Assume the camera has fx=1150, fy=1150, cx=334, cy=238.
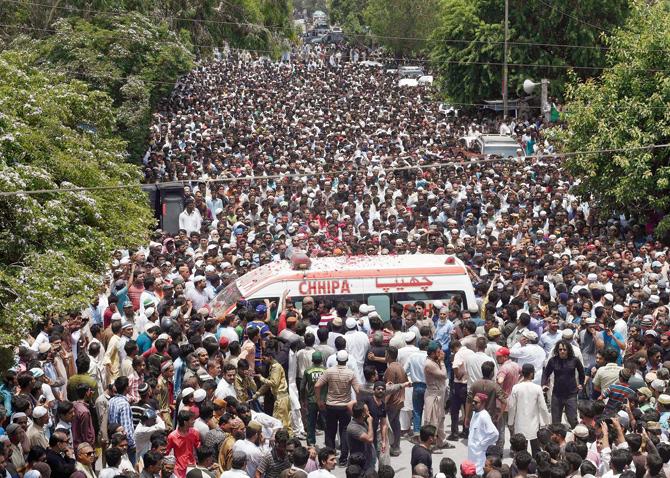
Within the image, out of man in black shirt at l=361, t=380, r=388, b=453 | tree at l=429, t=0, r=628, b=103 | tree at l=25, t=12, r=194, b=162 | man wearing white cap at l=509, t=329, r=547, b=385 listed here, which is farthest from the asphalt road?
tree at l=429, t=0, r=628, b=103

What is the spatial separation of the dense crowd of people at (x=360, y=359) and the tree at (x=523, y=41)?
56.1 feet

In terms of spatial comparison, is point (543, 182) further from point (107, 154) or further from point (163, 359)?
point (163, 359)

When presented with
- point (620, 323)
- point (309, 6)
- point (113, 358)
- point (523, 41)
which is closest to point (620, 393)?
point (620, 323)

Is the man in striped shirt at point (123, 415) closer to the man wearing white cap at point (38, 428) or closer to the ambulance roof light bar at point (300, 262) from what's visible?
the man wearing white cap at point (38, 428)

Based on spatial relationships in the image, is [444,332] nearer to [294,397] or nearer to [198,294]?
[294,397]

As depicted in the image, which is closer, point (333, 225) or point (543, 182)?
point (333, 225)

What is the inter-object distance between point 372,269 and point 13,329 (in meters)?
5.40

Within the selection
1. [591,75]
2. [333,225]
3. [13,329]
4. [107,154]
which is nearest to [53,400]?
[13,329]

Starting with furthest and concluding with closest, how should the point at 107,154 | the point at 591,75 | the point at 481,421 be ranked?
the point at 591,75, the point at 107,154, the point at 481,421

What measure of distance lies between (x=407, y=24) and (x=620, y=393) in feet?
182

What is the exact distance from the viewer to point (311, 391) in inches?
486

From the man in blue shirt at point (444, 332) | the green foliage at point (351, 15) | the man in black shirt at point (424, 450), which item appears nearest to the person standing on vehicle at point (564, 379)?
the man in blue shirt at point (444, 332)

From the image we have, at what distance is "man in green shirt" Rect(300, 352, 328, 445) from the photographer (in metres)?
12.3

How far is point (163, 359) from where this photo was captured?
1219 cm
